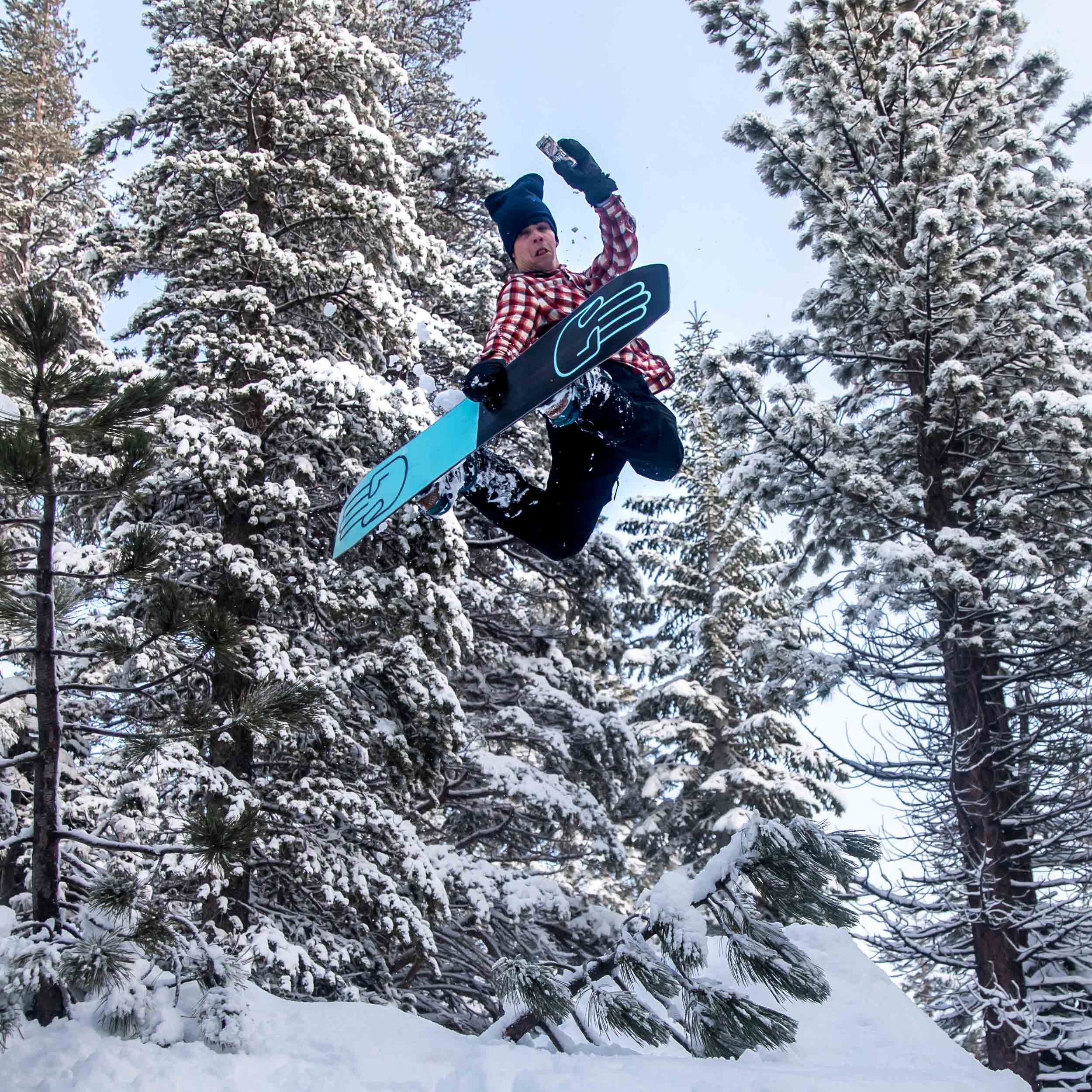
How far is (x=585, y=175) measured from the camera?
381 centimetres

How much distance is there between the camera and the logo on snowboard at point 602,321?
318 centimetres

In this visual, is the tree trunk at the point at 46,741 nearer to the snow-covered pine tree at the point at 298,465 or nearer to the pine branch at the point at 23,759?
the pine branch at the point at 23,759

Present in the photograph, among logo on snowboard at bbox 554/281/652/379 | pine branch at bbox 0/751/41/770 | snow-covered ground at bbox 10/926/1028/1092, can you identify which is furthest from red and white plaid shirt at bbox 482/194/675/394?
snow-covered ground at bbox 10/926/1028/1092

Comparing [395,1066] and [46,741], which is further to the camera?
[46,741]

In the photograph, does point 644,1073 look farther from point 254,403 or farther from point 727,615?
point 727,615

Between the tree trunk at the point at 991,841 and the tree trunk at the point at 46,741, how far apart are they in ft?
19.6

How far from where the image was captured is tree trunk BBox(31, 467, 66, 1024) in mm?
3197

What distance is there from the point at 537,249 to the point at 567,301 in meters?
0.35

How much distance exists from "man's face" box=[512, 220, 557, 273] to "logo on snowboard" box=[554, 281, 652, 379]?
880 millimetres

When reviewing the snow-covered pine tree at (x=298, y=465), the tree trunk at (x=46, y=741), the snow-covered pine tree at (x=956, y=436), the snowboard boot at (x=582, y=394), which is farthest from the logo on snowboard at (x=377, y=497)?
the snow-covered pine tree at (x=956, y=436)

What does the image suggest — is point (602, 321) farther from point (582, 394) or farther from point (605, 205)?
point (605, 205)

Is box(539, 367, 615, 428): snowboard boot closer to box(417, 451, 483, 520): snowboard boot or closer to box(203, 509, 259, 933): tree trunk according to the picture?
box(417, 451, 483, 520): snowboard boot

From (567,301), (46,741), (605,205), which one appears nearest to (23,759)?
(46,741)

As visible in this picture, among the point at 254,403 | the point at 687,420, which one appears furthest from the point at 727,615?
the point at 254,403
